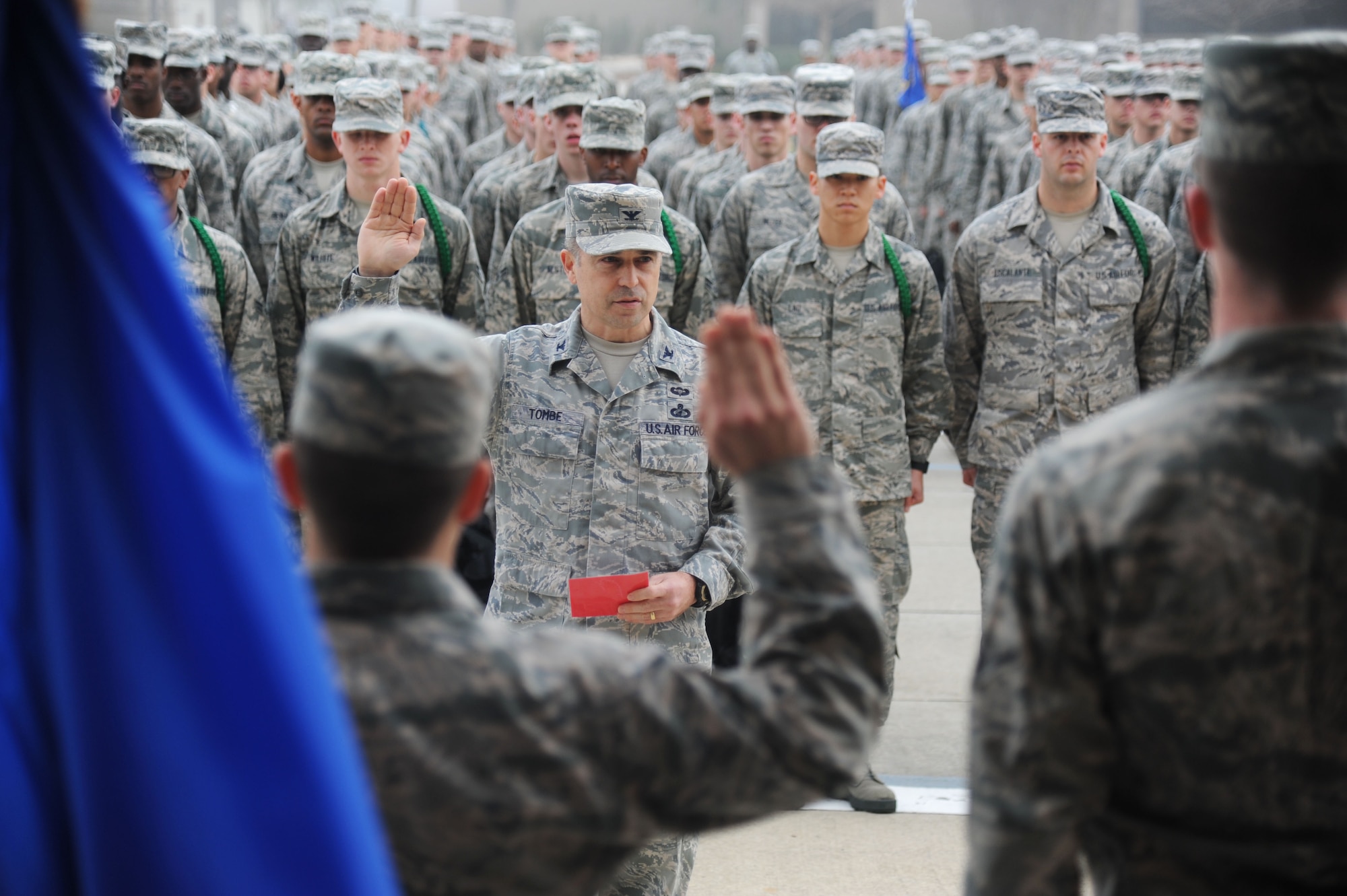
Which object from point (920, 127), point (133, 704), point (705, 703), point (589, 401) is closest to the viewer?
point (133, 704)

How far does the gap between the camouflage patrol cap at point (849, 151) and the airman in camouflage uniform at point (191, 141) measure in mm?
3203

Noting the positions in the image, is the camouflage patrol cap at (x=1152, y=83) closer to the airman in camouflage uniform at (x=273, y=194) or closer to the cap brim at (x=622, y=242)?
the airman in camouflage uniform at (x=273, y=194)

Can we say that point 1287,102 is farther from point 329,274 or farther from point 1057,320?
point 329,274

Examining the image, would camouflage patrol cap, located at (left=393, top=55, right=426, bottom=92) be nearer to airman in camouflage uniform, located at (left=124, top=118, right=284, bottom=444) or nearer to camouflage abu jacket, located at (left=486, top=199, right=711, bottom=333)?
camouflage abu jacket, located at (left=486, top=199, right=711, bottom=333)

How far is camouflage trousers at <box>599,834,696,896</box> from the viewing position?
335 cm

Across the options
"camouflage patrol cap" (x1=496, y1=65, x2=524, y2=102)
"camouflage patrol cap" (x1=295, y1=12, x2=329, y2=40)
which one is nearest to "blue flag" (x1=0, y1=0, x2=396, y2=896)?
"camouflage patrol cap" (x1=496, y1=65, x2=524, y2=102)

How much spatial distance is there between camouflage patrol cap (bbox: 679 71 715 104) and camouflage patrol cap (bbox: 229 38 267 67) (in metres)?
3.77

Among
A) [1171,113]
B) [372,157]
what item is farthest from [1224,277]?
[1171,113]

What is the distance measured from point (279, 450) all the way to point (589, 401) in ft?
6.37

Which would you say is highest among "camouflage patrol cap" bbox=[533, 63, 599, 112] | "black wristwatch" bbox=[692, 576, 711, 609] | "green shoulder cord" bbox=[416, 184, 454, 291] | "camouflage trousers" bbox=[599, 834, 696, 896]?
"camouflage patrol cap" bbox=[533, 63, 599, 112]

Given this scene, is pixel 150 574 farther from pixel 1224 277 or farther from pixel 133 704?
pixel 1224 277

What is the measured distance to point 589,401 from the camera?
358 cm

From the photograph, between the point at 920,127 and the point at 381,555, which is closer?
the point at 381,555

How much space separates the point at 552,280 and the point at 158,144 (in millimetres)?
1531
